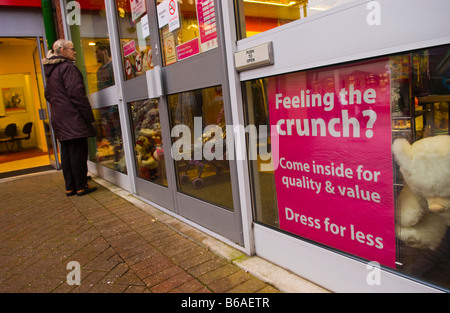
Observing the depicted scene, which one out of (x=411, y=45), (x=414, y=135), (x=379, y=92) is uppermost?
(x=411, y=45)

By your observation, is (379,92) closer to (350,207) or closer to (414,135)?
(414,135)

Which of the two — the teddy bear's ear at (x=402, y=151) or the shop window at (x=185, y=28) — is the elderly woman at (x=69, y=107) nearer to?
the shop window at (x=185, y=28)

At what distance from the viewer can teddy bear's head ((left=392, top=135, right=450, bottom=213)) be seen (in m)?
1.48

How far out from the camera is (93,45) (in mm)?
5371

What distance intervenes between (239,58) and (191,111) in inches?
40.0

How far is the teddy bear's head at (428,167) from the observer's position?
148cm

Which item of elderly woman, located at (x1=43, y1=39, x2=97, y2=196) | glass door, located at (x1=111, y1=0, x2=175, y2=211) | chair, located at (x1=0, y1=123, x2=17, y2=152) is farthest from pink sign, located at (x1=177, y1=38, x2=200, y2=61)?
chair, located at (x1=0, y1=123, x2=17, y2=152)

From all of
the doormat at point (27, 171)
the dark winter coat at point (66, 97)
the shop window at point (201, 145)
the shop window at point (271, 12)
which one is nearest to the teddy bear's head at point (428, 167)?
the shop window at point (271, 12)

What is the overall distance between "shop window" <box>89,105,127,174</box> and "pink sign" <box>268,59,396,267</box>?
3297mm

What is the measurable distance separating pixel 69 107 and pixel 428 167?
451 cm

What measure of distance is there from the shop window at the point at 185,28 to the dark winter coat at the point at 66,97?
1.99 m

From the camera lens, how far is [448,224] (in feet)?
4.96
